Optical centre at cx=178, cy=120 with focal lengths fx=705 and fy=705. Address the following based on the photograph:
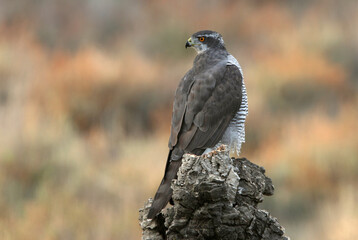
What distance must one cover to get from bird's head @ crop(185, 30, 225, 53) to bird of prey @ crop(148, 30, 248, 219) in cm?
28

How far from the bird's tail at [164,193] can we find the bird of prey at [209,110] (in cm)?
24

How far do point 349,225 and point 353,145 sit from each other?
278 cm

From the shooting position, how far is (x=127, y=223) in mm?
7070

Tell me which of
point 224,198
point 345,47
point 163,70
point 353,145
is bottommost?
point 224,198

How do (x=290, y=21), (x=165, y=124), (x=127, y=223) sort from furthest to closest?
(x=290, y=21) → (x=165, y=124) → (x=127, y=223)

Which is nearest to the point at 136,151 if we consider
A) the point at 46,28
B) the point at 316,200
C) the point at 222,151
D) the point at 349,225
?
the point at 316,200

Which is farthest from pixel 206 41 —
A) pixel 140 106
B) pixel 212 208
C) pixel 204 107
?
pixel 140 106

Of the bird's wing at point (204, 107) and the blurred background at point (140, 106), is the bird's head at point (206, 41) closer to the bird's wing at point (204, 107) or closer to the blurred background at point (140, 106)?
the bird's wing at point (204, 107)

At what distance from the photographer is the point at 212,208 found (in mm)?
3369

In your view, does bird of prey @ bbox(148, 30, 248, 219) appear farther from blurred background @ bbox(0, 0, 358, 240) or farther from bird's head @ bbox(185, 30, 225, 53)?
blurred background @ bbox(0, 0, 358, 240)

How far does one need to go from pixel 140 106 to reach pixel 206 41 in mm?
6522

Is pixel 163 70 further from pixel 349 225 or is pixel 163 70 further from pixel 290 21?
pixel 349 225

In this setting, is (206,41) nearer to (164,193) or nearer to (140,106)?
(164,193)

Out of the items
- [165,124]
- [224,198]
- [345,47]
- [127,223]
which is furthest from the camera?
[345,47]
